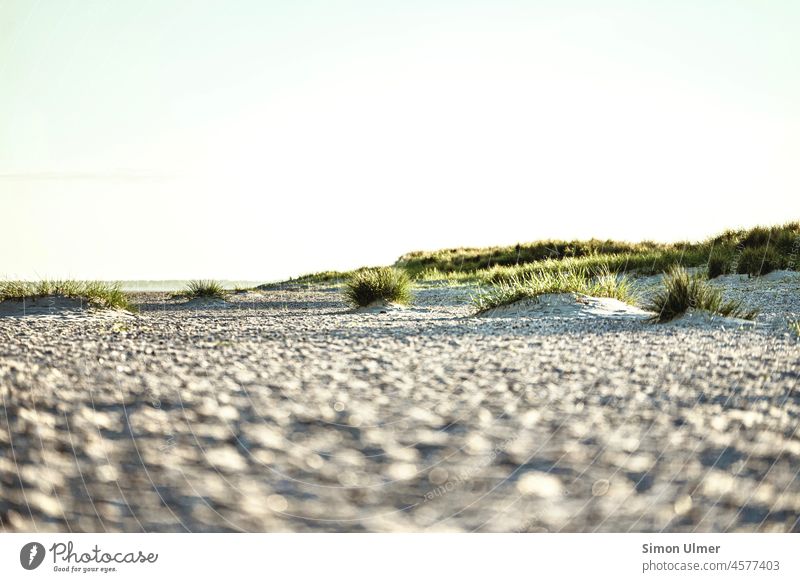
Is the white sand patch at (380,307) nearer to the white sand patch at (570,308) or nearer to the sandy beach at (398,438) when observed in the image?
the white sand patch at (570,308)

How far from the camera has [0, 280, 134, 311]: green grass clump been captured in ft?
31.4

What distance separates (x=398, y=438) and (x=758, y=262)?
12.6 m

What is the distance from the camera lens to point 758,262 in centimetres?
1333

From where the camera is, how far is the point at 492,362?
4309mm

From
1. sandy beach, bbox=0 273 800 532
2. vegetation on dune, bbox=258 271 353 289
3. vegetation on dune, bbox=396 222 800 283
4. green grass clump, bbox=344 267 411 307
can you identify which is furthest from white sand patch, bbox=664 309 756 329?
vegetation on dune, bbox=258 271 353 289

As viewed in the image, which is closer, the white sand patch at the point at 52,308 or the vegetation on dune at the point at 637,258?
the white sand patch at the point at 52,308

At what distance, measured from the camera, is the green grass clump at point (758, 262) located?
1313 centimetres

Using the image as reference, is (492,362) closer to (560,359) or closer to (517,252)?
(560,359)

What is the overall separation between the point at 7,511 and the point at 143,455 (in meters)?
0.49

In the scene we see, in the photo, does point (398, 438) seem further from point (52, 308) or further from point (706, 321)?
point (52, 308)

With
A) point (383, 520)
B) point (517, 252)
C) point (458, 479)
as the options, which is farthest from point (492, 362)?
point (517, 252)

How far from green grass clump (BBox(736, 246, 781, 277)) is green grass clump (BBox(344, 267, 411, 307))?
6.90 metres
